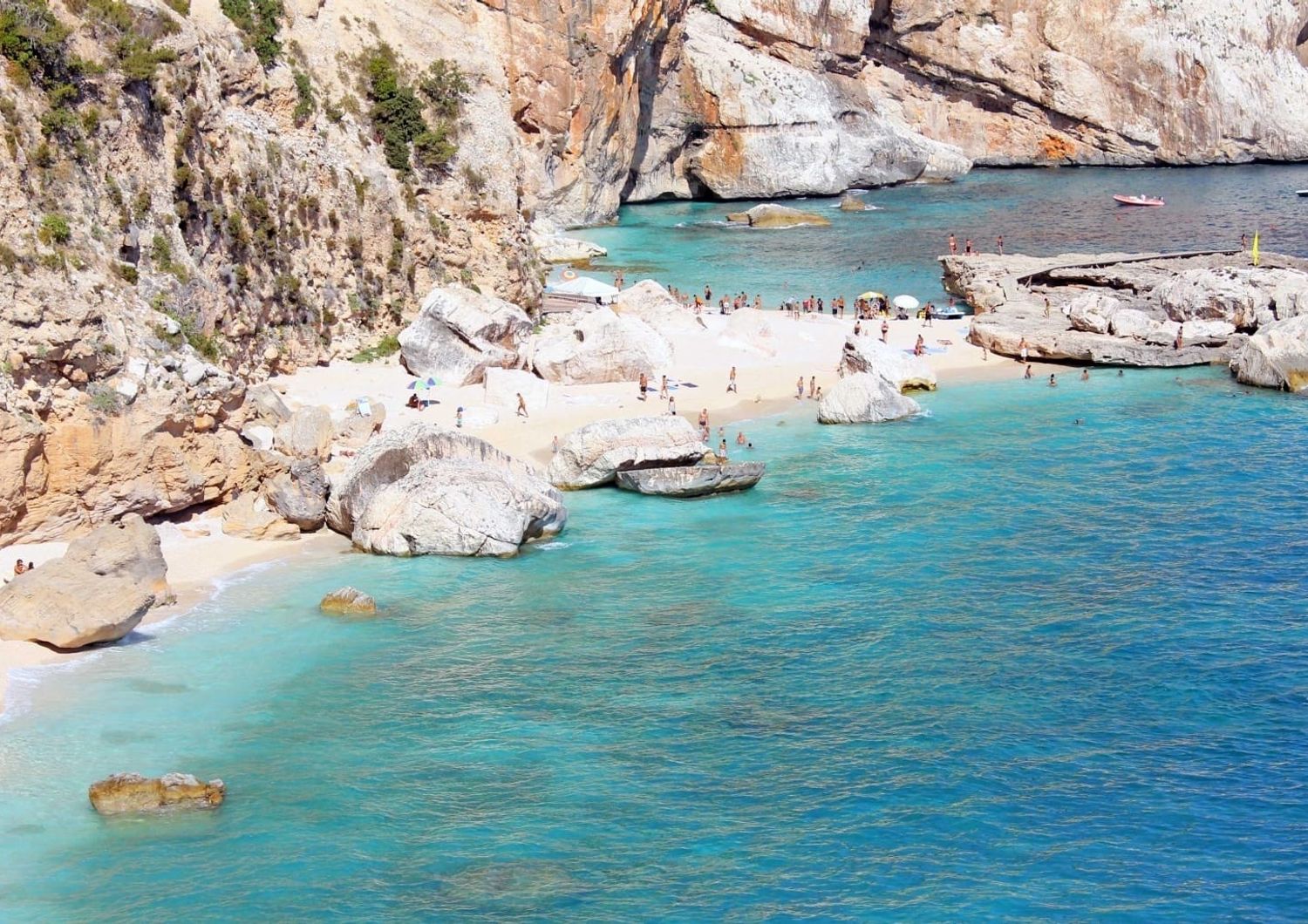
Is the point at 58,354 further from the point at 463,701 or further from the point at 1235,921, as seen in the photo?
the point at 1235,921

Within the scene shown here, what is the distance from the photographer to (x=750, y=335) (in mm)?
63719

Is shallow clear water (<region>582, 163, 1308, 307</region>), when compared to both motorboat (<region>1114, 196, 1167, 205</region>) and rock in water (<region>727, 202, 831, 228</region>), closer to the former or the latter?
motorboat (<region>1114, 196, 1167, 205</region>)

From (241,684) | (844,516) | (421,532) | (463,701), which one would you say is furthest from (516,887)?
(844,516)

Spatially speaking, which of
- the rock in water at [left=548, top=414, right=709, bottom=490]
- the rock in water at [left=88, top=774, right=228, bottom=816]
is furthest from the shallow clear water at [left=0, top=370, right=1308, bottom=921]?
the rock in water at [left=548, top=414, right=709, bottom=490]

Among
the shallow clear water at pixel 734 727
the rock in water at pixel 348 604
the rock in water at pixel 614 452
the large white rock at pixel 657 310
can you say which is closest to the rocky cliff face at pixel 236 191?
the large white rock at pixel 657 310

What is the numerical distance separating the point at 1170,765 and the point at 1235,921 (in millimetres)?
5246

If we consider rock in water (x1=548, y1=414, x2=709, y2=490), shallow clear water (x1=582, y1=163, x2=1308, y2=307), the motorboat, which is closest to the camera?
rock in water (x1=548, y1=414, x2=709, y2=490)

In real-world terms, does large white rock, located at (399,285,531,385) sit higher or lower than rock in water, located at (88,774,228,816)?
higher

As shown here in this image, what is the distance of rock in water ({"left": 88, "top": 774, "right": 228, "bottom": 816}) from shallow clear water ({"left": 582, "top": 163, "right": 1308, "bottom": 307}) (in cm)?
5562

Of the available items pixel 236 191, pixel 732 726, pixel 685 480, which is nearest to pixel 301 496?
pixel 685 480

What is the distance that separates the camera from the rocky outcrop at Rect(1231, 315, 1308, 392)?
57.4 meters

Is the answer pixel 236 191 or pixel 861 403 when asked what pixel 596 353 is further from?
pixel 236 191

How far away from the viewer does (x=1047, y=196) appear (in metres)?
122

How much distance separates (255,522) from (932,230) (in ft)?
238
